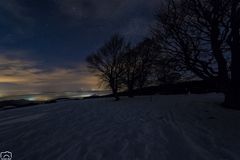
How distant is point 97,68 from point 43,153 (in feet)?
94.3

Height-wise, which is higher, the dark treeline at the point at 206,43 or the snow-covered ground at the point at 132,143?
the dark treeline at the point at 206,43

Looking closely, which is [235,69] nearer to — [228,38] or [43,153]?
[228,38]

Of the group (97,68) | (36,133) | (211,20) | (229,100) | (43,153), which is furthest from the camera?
(97,68)

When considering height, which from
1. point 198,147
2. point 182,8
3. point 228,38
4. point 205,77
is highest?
point 182,8

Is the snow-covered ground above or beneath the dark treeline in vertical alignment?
beneath

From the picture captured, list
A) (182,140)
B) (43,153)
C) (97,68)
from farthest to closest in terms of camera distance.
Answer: (97,68) < (182,140) < (43,153)

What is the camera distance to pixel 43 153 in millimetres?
6008

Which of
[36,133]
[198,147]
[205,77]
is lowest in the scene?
[198,147]

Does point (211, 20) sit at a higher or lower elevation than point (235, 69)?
higher

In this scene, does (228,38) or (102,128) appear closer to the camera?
(102,128)

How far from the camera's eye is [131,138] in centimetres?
723

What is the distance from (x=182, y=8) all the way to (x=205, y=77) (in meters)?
5.10

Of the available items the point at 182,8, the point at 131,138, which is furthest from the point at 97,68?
the point at 131,138

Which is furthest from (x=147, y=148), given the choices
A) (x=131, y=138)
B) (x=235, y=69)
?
(x=235, y=69)
